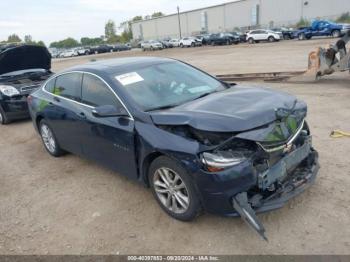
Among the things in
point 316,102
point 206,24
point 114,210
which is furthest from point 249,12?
point 114,210

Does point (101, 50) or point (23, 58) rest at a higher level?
point (23, 58)

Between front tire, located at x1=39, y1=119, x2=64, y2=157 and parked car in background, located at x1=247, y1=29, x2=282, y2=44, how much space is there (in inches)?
1552

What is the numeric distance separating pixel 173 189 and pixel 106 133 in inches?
44.0

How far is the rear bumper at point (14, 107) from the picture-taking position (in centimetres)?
789

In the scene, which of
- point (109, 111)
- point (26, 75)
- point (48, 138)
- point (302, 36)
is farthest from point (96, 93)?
point (302, 36)

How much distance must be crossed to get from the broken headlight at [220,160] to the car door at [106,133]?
961 mm

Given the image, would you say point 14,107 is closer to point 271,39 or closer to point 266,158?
point 266,158

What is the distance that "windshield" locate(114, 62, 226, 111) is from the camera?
3.77 m

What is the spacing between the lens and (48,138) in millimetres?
5570

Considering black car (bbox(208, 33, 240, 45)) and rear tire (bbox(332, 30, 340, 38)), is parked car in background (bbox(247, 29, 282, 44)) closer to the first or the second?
black car (bbox(208, 33, 240, 45))

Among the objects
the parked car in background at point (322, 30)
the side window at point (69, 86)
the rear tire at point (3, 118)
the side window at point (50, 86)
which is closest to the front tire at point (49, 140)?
the side window at point (50, 86)

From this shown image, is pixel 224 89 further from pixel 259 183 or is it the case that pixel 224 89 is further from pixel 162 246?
pixel 162 246

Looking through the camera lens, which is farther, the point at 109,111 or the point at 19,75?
the point at 19,75

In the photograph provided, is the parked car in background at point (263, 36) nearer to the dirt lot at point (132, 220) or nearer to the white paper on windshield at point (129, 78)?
the dirt lot at point (132, 220)
